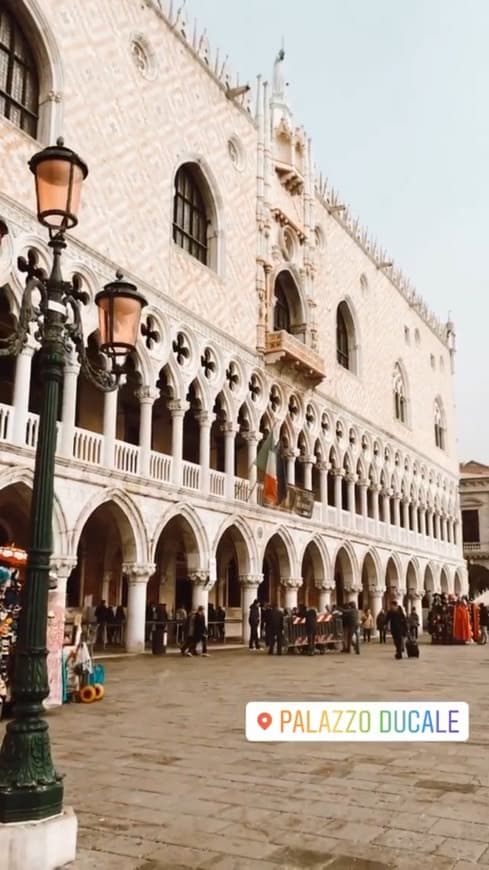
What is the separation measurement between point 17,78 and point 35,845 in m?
13.9

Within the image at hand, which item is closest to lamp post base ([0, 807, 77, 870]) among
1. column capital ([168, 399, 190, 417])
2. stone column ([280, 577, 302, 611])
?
column capital ([168, 399, 190, 417])

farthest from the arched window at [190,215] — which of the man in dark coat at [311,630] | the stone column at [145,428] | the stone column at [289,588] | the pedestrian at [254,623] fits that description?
the man in dark coat at [311,630]

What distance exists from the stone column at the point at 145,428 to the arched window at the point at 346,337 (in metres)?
12.8

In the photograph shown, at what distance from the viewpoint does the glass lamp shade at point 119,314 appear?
4.97 m

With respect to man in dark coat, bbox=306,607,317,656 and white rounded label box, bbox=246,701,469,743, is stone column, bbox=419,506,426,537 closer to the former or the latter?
man in dark coat, bbox=306,607,317,656

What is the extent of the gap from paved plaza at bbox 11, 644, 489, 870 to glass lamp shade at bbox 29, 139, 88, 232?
340cm

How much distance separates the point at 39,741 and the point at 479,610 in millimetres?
20409

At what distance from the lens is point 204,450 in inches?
695

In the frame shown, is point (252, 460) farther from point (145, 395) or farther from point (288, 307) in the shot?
point (288, 307)

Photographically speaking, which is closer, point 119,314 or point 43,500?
point 43,500

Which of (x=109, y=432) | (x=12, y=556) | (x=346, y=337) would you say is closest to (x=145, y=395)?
(x=109, y=432)

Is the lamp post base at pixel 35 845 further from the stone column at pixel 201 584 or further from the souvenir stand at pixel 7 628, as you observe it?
the stone column at pixel 201 584

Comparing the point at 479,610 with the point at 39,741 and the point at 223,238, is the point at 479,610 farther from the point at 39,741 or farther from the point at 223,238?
the point at 39,741

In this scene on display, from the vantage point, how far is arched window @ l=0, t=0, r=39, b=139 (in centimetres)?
1365
